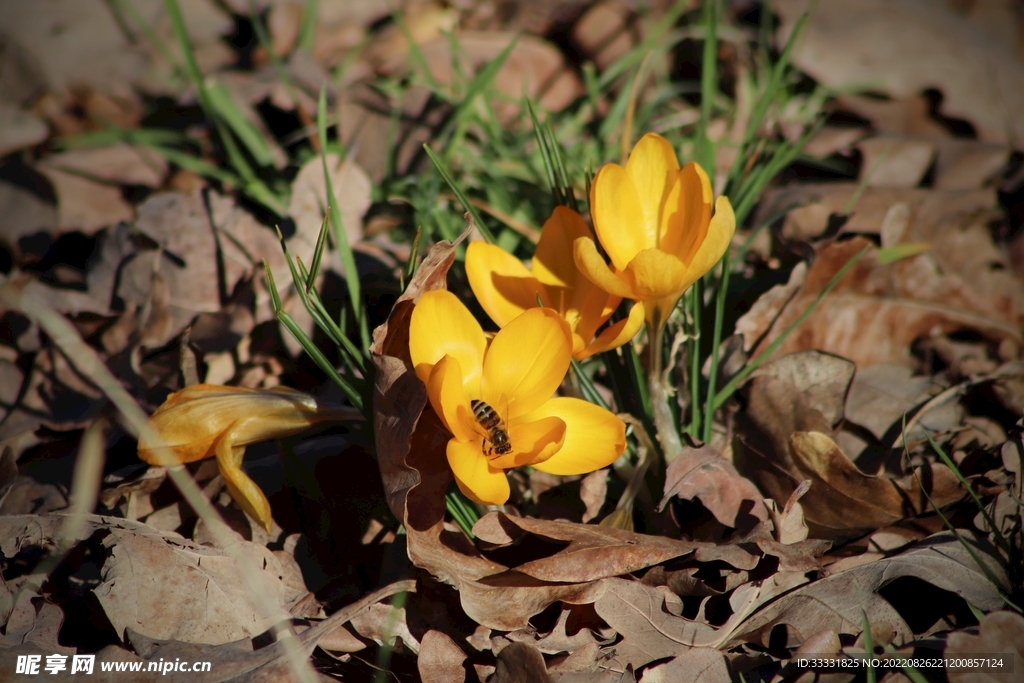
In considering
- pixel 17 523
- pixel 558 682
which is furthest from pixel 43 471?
pixel 558 682

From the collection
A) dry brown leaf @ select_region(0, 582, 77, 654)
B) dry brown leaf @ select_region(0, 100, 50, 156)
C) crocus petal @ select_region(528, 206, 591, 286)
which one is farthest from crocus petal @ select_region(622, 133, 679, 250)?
dry brown leaf @ select_region(0, 100, 50, 156)

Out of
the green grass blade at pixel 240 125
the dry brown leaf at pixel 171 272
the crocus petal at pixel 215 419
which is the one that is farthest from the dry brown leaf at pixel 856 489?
the green grass blade at pixel 240 125

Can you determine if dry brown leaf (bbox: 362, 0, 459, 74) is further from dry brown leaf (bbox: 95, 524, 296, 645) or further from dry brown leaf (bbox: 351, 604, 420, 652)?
dry brown leaf (bbox: 351, 604, 420, 652)

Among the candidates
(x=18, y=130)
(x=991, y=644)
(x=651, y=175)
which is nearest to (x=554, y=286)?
(x=651, y=175)

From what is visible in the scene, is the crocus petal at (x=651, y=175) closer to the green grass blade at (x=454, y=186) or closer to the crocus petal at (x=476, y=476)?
the green grass blade at (x=454, y=186)

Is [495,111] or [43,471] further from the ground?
[495,111]

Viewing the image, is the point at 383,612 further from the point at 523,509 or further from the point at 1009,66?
the point at 1009,66

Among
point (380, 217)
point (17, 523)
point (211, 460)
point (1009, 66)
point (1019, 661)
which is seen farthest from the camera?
point (1009, 66)
